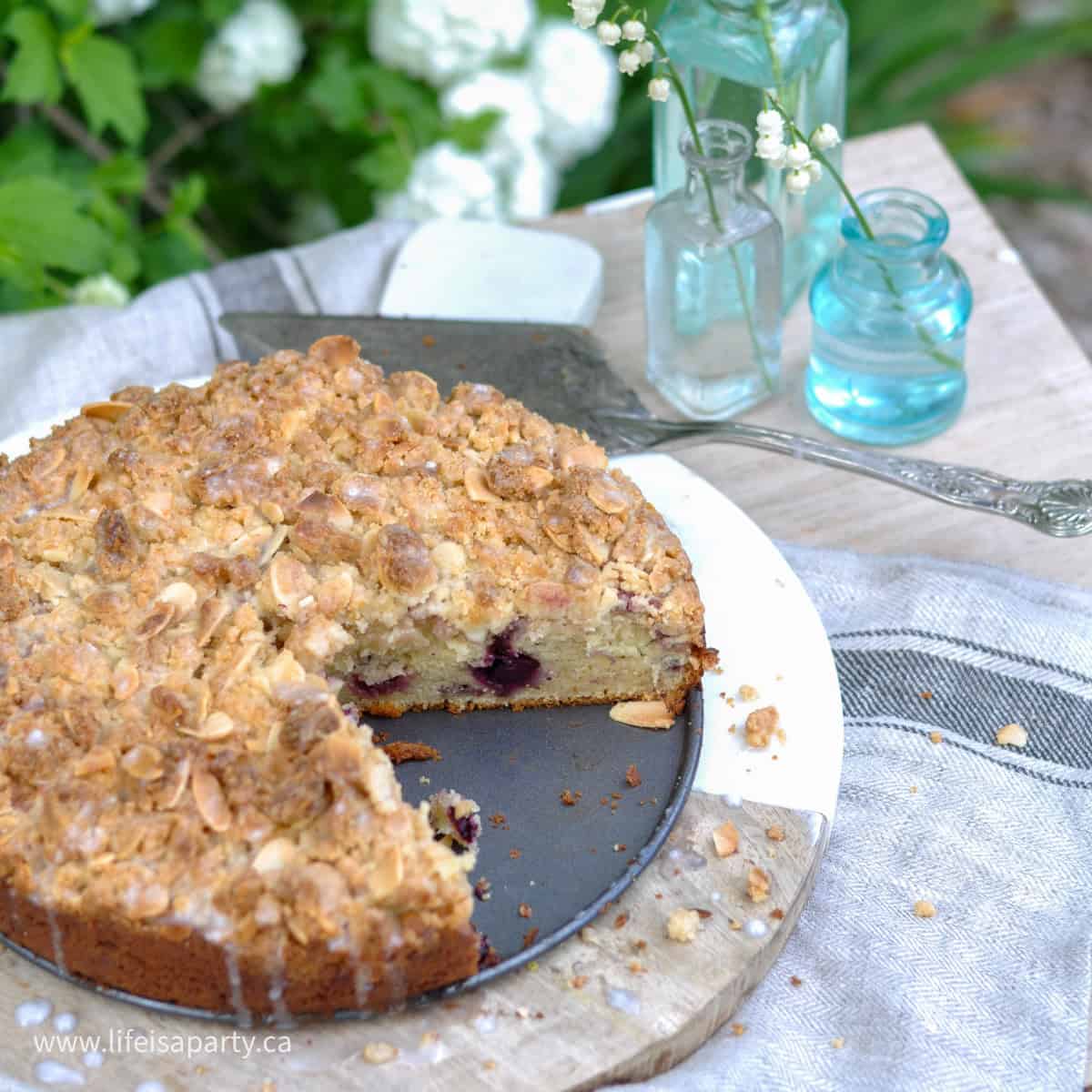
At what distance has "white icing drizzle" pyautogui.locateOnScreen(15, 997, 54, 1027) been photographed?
7.75 ft

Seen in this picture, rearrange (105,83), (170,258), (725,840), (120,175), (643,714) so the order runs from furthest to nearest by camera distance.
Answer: (170,258) → (120,175) → (105,83) → (643,714) → (725,840)

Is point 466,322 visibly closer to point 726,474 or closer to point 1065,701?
point 726,474

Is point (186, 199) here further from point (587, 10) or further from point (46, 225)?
point (587, 10)

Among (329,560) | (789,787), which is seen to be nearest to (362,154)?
(329,560)

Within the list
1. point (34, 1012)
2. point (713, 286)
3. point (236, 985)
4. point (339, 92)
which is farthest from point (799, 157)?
point (34, 1012)

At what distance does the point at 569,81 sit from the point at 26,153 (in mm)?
1596

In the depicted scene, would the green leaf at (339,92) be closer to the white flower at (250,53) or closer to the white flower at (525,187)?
the white flower at (250,53)

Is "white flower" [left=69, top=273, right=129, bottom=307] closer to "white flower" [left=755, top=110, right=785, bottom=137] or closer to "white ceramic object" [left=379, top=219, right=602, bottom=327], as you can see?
"white ceramic object" [left=379, top=219, right=602, bottom=327]

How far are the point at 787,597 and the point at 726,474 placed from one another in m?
0.61

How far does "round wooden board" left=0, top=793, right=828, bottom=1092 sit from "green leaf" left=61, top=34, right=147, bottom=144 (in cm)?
235

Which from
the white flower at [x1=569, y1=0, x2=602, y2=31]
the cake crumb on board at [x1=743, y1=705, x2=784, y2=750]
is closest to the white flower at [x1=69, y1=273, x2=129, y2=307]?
the white flower at [x1=569, y1=0, x2=602, y2=31]

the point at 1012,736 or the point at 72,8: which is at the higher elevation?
the point at 72,8

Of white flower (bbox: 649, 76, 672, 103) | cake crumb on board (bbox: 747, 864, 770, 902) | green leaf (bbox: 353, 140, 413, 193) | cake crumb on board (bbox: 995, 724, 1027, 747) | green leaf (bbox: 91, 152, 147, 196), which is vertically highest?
white flower (bbox: 649, 76, 672, 103)

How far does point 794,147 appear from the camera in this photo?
118 inches
